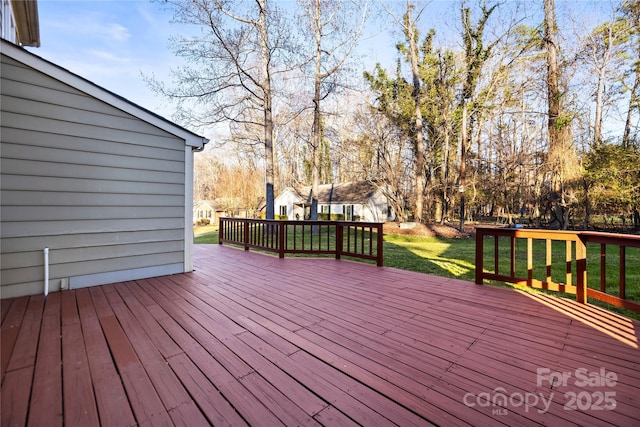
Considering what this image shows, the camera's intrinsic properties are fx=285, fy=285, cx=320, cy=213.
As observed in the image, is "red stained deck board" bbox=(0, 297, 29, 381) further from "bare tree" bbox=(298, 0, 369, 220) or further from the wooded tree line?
"bare tree" bbox=(298, 0, 369, 220)

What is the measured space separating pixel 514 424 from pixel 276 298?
2266 mm

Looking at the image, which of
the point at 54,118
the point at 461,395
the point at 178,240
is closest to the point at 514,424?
the point at 461,395

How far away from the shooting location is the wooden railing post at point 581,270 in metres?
2.88

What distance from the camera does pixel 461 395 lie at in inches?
58.9

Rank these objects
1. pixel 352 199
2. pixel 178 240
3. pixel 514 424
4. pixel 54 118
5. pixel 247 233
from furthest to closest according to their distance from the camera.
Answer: pixel 352 199 → pixel 247 233 → pixel 178 240 → pixel 54 118 → pixel 514 424

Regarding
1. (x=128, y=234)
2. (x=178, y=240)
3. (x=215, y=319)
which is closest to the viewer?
(x=215, y=319)

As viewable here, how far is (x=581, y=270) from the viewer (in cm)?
291

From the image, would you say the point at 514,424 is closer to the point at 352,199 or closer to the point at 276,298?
the point at 276,298

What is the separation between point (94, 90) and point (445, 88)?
46.9 feet

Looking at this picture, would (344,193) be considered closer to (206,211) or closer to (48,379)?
(206,211)

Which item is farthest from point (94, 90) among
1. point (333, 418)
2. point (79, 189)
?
point (333, 418)

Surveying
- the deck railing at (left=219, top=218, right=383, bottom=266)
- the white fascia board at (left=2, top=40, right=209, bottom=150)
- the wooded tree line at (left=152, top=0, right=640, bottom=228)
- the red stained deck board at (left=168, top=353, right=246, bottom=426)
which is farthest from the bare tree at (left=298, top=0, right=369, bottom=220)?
the red stained deck board at (left=168, top=353, right=246, bottom=426)

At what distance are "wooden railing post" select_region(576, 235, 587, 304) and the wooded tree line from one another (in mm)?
8705

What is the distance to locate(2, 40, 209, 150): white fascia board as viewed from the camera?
2969mm
